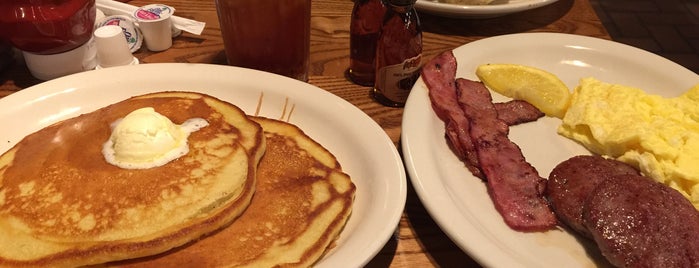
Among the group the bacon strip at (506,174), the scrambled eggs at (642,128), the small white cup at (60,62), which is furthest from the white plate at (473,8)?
the small white cup at (60,62)

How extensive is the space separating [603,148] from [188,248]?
1.21 m

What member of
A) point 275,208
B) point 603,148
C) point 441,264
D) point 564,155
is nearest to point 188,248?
point 275,208

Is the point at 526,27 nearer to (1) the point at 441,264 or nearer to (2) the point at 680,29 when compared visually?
(1) the point at 441,264

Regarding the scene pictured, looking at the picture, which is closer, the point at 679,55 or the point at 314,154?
the point at 314,154

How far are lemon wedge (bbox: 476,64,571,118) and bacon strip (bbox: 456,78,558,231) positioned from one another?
0.17 metres

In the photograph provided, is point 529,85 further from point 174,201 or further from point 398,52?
point 174,201

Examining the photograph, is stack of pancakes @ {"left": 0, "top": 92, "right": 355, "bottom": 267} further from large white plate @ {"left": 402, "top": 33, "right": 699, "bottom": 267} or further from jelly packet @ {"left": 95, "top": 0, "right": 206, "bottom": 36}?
jelly packet @ {"left": 95, "top": 0, "right": 206, "bottom": 36}

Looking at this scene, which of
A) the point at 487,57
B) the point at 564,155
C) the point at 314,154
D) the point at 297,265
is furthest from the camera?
the point at 487,57

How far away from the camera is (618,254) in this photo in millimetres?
1127

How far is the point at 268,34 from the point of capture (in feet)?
5.60

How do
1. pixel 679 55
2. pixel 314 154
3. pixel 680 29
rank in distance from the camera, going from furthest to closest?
pixel 680 29 → pixel 679 55 → pixel 314 154

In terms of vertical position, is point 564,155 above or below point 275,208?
below

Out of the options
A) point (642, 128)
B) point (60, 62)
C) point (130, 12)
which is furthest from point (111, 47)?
point (642, 128)

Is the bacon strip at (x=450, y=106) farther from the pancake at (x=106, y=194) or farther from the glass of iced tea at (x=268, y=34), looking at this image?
the pancake at (x=106, y=194)
